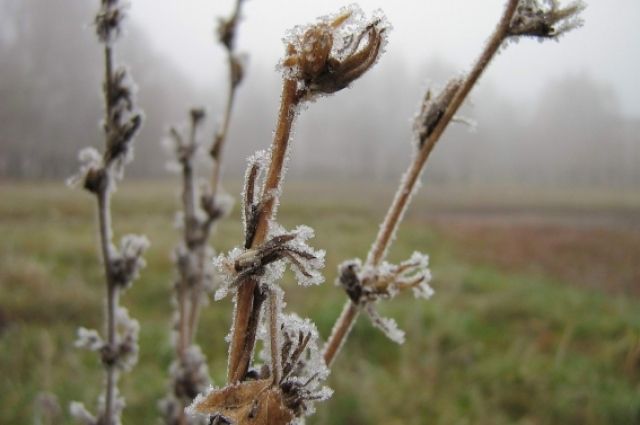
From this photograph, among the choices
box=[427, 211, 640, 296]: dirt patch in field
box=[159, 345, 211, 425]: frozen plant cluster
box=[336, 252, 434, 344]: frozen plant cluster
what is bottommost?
box=[427, 211, 640, 296]: dirt patch in field

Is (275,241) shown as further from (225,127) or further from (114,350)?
(225,127)

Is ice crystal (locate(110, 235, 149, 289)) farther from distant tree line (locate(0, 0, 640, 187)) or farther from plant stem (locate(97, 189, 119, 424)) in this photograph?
distant tree line (locate(0, 0, 640, 187))

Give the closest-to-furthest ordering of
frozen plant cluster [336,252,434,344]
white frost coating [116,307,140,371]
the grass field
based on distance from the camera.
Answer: frozen plant cluster [336,252,434,344]
white frost coating [116,307,140,371]
the grass field

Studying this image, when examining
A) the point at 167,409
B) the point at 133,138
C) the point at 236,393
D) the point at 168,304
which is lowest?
the point at 168,304

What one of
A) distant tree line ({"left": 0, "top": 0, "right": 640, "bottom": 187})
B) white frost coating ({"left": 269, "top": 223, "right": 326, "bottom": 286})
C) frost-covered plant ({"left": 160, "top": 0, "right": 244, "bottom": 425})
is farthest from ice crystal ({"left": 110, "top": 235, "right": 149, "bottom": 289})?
distant tree line ({"left": 0, "top": 0, "right": 640, "bottom": 187})

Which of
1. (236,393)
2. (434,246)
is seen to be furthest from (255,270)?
(434,246)

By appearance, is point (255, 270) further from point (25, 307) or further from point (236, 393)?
point (25, 307)

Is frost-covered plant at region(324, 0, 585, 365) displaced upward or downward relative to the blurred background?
upward
